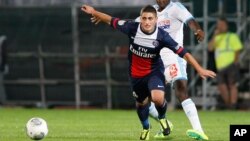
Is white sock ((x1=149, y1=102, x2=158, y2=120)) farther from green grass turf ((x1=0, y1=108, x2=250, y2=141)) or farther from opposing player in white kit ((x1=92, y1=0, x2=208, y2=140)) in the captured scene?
green grass turf ((x1=0, y1=108, x2=250, y2=141))

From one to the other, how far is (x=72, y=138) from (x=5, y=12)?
1228cm

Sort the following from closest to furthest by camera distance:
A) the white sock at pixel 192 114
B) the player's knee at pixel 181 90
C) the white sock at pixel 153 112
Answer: the white sock at pixel 192 114 → the player's knee at pixel 181 90 → the white sock at pixel 153 112

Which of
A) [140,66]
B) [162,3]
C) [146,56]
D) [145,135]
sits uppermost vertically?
[162,3]

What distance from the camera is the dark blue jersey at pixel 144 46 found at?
1472 centimetres

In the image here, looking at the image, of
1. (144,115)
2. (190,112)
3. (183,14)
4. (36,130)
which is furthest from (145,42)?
(36,130)

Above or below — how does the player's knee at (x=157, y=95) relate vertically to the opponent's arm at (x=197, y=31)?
below

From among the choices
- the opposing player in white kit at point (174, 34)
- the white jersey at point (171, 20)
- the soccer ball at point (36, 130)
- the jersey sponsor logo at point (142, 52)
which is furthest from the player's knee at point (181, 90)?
the soccer ball at point (36, 130)

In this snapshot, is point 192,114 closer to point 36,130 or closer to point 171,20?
point 171,20

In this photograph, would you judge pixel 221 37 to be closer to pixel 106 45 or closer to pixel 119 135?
pixel 106 45

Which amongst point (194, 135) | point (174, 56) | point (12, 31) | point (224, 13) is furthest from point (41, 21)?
point (194, 135)

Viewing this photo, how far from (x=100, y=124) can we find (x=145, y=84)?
4.16 metres

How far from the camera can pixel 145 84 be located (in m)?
15.0

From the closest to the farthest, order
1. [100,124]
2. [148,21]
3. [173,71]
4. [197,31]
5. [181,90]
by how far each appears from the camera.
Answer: [148,21] → [197,31] → [181,90] → [173,71] → [100,124]

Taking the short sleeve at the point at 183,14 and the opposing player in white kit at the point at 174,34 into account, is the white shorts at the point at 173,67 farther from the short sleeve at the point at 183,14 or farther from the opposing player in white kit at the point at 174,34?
the short sleeve at the point at 183,14
